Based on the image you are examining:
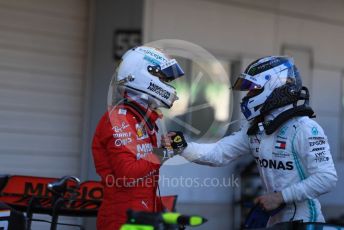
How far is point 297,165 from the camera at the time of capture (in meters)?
3.90

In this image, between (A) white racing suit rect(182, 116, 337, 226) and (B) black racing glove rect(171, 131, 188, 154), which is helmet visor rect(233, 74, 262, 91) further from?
(B) black racing glove rect(171, 131, 188, 154)

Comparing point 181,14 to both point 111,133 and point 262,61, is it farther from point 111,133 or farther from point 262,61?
point 111,133

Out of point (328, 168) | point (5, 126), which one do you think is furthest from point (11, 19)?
point (328, 168)

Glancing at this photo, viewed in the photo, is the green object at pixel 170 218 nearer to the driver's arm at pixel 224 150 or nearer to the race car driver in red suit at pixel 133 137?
the race car driver in red suit at pixel 133 137

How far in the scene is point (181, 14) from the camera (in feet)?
24.0

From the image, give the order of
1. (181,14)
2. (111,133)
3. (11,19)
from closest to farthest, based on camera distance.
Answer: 1. (111,133)
2. (11,19)
3. (181,14)

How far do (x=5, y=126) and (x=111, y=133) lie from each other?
138 inches

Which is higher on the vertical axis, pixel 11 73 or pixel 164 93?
pixel 11 73

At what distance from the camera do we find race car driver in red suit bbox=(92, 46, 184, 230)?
357cm

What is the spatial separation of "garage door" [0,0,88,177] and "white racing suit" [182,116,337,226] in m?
3.49

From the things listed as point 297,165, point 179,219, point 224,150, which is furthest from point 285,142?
point 179,219

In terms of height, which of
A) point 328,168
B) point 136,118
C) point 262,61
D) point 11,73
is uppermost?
point 11,73

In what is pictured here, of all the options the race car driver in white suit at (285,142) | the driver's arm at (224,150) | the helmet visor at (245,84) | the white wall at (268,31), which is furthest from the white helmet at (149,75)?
the white wall at (268,31)

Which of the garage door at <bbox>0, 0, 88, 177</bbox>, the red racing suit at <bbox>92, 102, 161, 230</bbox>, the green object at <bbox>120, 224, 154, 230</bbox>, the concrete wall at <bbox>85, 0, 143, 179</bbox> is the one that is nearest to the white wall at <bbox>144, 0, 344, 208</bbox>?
the concrete wall at <bbox>85, 0, 143, 179</bbox>
